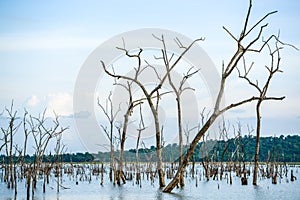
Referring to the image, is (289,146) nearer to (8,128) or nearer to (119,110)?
(119,110)

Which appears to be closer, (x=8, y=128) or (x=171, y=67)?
(x=171, y=67)

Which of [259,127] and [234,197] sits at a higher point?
[259,127]

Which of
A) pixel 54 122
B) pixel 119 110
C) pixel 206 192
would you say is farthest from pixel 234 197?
pixel 119 110

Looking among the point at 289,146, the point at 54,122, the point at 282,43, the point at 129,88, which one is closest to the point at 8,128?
the point at 54,122

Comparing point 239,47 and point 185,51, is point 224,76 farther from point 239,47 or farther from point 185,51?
point 185,51

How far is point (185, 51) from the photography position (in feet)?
51.8

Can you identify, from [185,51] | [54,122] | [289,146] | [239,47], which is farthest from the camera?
[289,146]

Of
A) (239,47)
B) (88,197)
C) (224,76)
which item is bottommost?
(88,197)

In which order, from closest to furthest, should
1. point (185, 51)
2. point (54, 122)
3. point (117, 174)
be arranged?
point (54, 122), point (185, 51), point (117, 174)

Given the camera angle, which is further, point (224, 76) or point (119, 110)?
point (119, 110)

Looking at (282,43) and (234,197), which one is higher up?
(282,43)

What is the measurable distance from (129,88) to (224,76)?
6.05 m

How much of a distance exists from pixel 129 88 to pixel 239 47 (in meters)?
6.40

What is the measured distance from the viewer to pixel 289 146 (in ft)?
144
